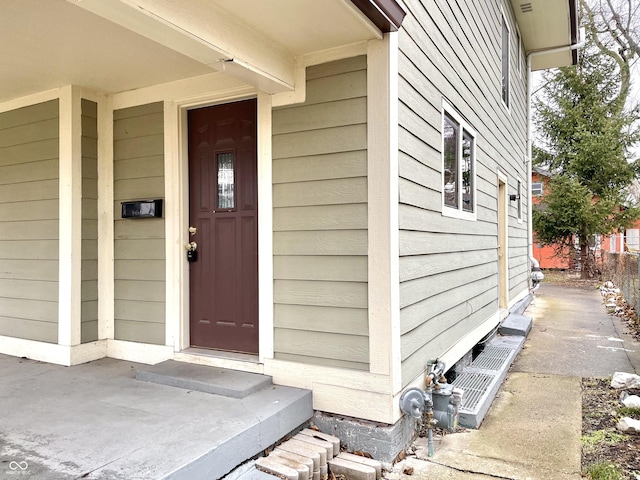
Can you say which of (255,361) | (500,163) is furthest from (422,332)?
(500,163)

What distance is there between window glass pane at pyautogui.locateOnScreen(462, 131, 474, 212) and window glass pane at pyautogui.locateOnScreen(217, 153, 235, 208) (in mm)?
2358

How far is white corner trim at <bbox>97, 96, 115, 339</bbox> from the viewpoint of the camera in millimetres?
3818

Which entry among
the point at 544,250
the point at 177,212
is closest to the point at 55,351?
the point at 177,212

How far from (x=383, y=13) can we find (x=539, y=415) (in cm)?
303

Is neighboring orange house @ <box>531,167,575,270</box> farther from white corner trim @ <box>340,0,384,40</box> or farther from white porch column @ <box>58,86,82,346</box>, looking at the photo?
white porch column @ <box>58,86,82,346</box>

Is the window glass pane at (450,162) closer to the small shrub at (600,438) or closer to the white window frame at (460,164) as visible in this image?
the white window frame at (460,164)

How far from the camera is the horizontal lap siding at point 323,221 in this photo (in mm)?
2820

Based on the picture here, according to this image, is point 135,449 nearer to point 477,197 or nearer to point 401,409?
point 401,409

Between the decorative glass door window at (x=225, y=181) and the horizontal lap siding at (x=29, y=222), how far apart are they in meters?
→ 1.38

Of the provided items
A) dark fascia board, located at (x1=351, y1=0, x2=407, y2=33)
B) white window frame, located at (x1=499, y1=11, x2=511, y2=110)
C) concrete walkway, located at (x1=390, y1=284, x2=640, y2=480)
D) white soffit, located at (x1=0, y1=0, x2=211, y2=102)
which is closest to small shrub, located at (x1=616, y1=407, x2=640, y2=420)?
concrete walkway, located at (x1=390, y1=284, x2=640, y2=480)

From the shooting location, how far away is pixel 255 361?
3154 millimetres

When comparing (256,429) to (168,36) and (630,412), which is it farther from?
(630,412)

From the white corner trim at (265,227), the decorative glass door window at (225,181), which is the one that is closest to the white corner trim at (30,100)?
the decorative glass door window at (225,181)

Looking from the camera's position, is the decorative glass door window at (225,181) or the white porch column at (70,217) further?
the white porch column at (70,217)
